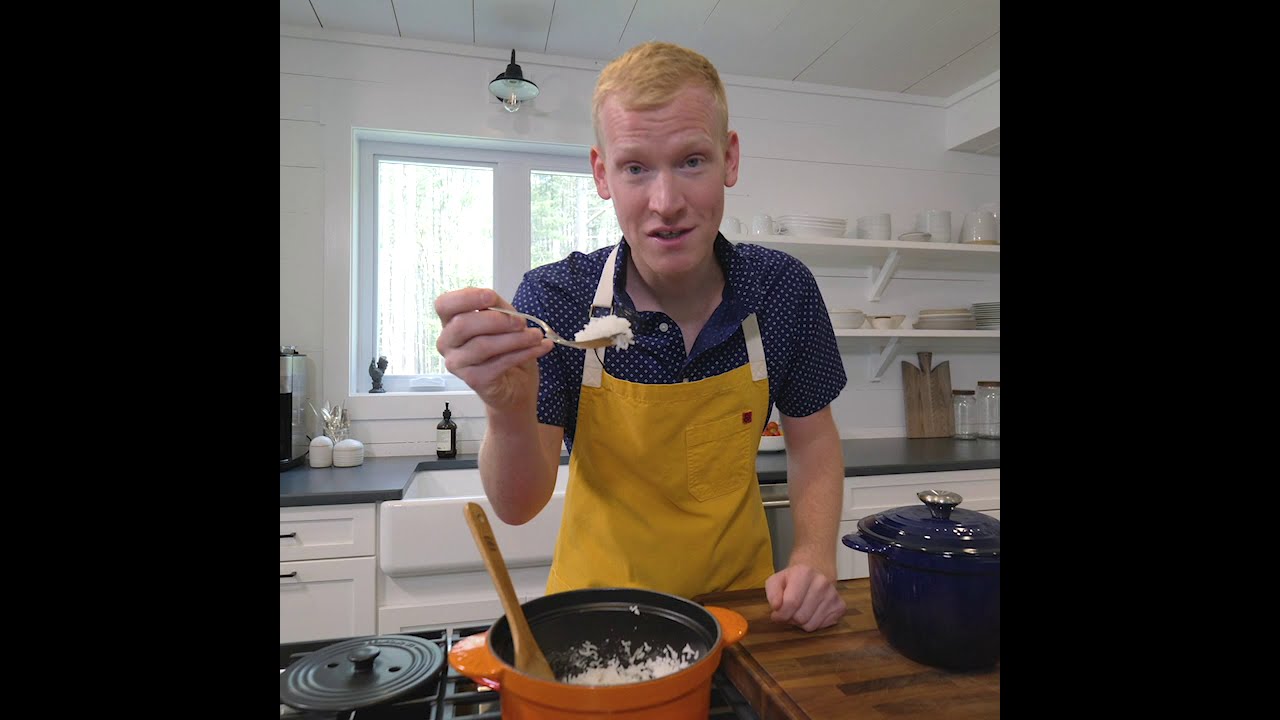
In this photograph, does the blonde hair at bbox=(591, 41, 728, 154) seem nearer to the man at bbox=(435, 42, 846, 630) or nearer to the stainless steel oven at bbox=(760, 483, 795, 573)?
the man at bbox=(435, 42, 846, 630)

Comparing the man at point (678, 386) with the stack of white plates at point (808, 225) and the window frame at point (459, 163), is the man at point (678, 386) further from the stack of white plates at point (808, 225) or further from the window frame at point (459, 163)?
the window frame at point (459, 163)

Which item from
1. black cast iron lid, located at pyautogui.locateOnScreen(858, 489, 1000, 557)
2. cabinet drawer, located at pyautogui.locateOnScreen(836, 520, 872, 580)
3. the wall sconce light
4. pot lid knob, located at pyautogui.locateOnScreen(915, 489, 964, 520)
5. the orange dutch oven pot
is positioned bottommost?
cabinet drawer, located at pyautogui.locateOnScreen(836, 520, 872, 580)

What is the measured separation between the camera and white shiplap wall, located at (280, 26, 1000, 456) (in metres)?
2.60

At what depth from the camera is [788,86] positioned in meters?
3.09

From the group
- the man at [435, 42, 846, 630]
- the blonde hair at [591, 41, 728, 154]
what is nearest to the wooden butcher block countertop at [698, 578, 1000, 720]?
the man at [435, 42, 846, 630]

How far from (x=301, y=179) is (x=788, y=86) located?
2.18 metres

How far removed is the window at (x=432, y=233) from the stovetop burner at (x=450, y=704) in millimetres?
2259

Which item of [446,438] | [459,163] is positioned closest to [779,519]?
[446,438]

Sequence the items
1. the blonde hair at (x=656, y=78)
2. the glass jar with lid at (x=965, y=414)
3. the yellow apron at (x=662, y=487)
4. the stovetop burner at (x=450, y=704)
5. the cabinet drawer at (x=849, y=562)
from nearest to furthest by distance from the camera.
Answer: the stovetop burner at (x=450, y=704)
the blonde hair at (x=656, y=78)
the yellow apron at (x=662, y=487)
the cabinet drawer at (x=849, y=562)
the glass jar with lid at (x=965, y=414)

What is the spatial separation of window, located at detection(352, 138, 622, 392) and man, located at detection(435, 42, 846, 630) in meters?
1.75

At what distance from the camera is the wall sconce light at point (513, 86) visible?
2479 millimetres

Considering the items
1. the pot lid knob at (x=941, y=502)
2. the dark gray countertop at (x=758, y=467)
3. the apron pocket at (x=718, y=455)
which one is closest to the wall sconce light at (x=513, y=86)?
the dark gray countertop at (x=758, y=467)

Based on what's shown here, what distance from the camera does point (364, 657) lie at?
0.62 m
